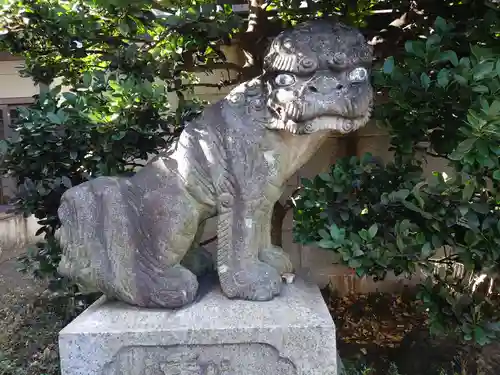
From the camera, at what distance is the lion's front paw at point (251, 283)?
1.71 metres

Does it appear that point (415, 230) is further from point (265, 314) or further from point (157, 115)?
point (157, 115)

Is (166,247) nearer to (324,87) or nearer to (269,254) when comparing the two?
(269,254)

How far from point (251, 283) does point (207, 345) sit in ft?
0.90

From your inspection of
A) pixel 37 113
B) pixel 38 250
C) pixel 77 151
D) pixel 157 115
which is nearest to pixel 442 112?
pixel 157 115

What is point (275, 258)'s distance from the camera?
1.90 meters

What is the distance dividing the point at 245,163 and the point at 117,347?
80cm

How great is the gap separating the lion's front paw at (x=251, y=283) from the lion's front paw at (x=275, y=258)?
132 mm

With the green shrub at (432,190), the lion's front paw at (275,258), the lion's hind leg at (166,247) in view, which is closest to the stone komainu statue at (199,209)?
the lion's hind leg at (166,247)

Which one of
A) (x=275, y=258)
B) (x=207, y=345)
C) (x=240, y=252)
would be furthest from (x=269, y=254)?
(x=207, y=345)

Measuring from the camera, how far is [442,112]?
1.80 metres

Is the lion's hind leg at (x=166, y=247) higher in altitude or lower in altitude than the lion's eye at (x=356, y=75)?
lower

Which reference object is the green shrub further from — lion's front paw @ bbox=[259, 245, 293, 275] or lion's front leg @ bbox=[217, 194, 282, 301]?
lion's front leg @ bbox=[217, 194, 282, 301]

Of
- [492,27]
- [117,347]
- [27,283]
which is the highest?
[492,27]

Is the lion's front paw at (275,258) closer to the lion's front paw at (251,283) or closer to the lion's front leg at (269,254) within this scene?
the lion's front leg at (269,254)
